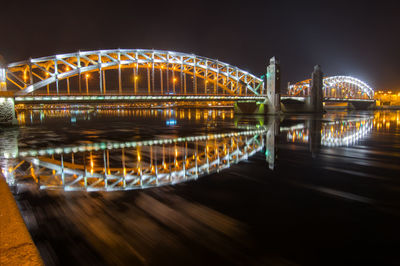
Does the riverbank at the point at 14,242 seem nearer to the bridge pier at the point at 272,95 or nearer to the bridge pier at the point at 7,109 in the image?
the bridge pier at the point at 7,109

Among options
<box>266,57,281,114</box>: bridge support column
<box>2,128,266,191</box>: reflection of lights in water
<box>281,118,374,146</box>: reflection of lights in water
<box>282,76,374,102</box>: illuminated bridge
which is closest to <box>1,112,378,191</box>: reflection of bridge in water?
<box>2,128,266,191</box>: reflection of lights in water

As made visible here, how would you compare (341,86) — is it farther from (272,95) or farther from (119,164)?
(119,164)

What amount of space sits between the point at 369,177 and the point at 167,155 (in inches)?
341

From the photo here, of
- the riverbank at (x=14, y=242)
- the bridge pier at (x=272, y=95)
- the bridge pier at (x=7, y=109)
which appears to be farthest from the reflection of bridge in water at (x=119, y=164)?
the bridge pier at (x=272, y=95)

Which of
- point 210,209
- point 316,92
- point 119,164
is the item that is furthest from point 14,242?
point 316,92

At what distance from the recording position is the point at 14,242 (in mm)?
3984

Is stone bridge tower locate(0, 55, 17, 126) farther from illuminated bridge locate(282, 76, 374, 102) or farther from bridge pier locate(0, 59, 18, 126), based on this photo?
illuminated bridge locate(282, 76, 374, 102)

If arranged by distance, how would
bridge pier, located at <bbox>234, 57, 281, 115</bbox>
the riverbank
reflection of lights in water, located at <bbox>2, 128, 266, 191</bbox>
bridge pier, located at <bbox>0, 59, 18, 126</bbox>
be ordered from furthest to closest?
bridge pier, located at <bbox>234, 57, 281, 115</bbox>
bridge pier, located at <bbox>0, 59, 18, 126</bbox>
reflection of lights in water, located at <bbox>2, 128, 266, 191</bbox>
the riverbank

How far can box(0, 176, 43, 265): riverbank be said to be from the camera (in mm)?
3537

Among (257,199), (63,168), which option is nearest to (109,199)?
(257,199)

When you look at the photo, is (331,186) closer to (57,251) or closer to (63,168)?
(57,251)

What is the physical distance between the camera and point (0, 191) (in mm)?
6340

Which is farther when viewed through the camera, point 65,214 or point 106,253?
point 65,214

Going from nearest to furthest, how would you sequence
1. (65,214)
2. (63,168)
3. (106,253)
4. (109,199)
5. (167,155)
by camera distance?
(106,253) < (65,214) < (109,199) < (63,168) < (167,155)
